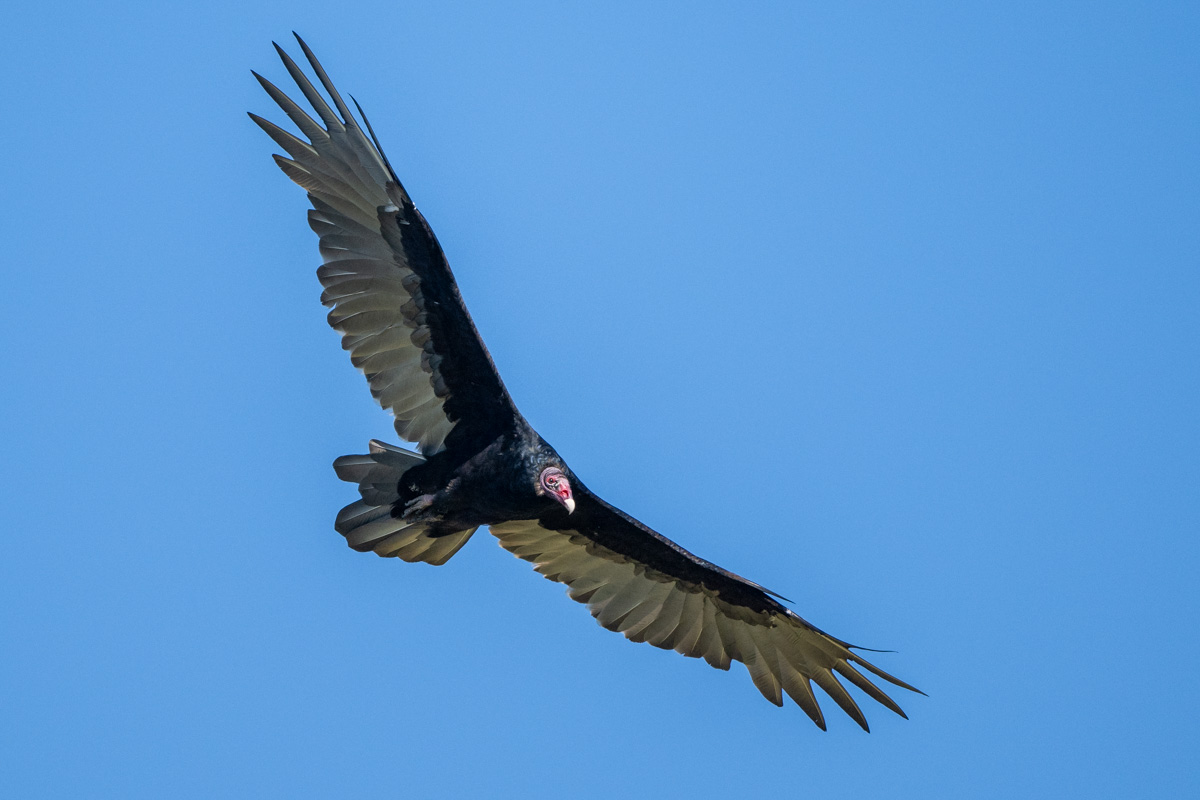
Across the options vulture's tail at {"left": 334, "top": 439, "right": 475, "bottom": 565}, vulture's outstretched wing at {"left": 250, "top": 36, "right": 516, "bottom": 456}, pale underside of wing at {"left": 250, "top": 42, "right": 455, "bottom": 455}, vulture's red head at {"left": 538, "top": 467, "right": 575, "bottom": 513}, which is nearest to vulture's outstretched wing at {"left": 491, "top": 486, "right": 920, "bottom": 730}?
vulture's red head at {"left": 538, "top": 467, "right": 575, "bottom": 513}

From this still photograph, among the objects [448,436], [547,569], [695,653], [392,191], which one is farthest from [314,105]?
[695,653]

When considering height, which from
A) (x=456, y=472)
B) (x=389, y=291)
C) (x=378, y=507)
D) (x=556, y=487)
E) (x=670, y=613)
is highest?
(x=389, y=291)

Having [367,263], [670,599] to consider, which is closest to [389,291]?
[367,263]

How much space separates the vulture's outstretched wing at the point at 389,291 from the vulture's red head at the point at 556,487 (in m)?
0.45

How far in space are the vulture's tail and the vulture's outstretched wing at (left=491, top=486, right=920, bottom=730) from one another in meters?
0.88

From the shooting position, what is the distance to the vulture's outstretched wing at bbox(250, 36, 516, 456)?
7.34 meters

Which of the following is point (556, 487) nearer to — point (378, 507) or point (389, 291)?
point (378, 507)

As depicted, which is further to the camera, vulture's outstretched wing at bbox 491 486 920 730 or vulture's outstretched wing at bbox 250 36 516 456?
vulture's outstretched wing at bbox 491 486 920 730

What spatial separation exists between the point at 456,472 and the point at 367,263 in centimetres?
143

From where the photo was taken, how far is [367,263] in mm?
7570

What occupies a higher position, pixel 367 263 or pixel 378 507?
pixel 367 263

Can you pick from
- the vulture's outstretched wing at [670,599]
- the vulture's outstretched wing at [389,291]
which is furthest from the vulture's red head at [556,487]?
the vulture's outstretched wing at [670,599]

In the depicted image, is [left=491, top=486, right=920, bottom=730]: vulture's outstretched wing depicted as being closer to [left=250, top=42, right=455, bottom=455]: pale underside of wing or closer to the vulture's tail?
the vulture's tail

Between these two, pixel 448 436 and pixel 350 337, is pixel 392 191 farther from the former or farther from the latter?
pixel 448 436
